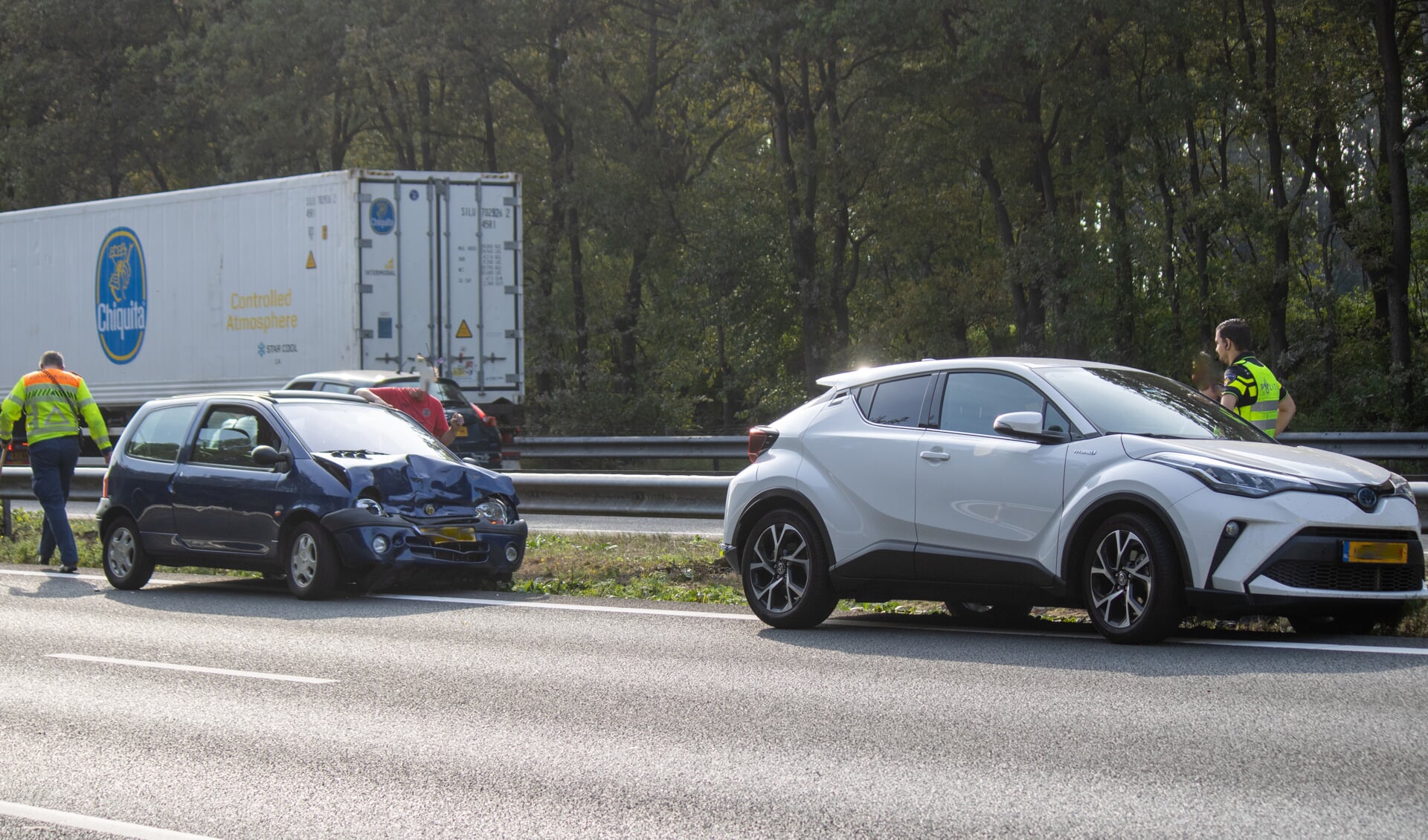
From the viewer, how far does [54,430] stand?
14.1 meters

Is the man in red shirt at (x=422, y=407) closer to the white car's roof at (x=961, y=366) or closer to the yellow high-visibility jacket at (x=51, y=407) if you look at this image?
the yellow high-visibility jacket at (x=51, y=407)

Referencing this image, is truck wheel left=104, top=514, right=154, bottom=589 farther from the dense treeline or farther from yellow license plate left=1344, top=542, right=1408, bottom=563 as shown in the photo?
the dense treeline

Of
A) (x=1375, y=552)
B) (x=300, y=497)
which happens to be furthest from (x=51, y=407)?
(x=1375, y=552)

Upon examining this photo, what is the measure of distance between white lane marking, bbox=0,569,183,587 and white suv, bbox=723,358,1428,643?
234 inches

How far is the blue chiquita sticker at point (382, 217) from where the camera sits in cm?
2284

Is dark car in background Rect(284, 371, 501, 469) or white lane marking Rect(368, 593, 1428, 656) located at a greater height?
dark car in background Rect(284, 371, 501, 469)

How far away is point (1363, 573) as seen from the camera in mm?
7340

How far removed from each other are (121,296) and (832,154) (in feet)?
47.9

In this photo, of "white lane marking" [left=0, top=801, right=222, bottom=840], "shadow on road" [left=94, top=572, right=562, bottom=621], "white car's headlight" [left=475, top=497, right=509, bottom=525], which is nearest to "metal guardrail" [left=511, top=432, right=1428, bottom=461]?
"white car's headlight" [left=475, top=497, right=509, bottom=525]

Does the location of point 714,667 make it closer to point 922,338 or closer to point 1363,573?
point 1363,573

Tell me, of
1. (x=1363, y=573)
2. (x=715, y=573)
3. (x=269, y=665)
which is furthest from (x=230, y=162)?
(x=1363, y=573)

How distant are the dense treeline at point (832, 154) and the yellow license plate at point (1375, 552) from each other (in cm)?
1964

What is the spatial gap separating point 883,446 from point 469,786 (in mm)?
4006

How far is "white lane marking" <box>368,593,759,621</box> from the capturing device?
32.4ft
